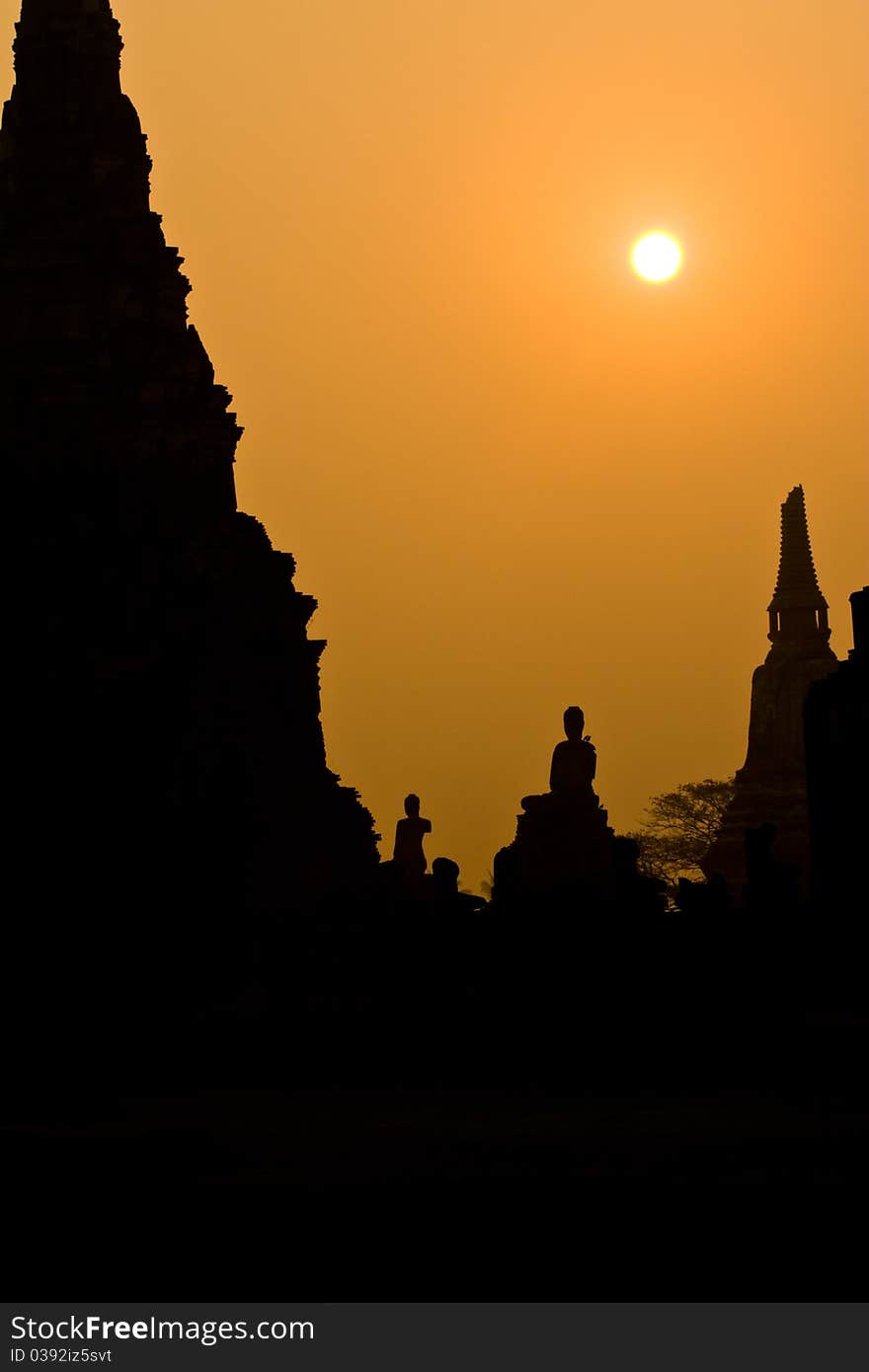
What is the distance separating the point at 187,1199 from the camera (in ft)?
38.0

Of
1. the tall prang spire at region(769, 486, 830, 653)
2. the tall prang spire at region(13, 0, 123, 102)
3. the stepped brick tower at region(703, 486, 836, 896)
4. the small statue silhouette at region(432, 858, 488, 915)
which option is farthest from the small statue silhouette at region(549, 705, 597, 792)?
the tall prang spire at region(769, 486, 830, 653)

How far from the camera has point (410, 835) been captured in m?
29.2

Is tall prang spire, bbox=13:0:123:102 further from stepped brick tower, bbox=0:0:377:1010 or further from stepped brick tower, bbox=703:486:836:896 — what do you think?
stepped brick tower, bbox=703:486:836:896

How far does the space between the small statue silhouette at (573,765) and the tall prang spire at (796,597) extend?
41699 millimetres

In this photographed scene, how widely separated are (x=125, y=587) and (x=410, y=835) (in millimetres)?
5525

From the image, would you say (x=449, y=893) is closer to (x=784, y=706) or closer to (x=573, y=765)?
(x=573, y=765)

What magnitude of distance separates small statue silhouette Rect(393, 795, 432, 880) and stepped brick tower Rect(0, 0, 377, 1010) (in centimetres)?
160

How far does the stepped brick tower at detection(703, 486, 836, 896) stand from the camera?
205ft

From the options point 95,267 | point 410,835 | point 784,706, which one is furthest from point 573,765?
point 784,706

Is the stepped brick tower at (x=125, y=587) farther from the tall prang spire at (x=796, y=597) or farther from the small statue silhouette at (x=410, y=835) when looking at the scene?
the tall prang spire at (x=796, y=597)

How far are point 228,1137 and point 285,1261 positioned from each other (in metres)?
3.32

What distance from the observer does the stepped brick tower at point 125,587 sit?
2178cm
